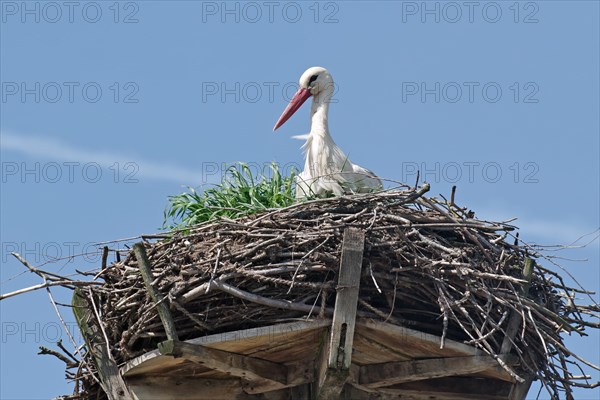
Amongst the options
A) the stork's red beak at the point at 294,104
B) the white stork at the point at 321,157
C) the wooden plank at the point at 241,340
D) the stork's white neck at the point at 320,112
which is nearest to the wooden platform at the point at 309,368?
the wooden plank at the point at 241,340

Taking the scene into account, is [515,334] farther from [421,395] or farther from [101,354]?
[101,354]

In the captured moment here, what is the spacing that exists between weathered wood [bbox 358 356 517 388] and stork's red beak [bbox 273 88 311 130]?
9.69ft

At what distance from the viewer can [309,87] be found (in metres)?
10.6

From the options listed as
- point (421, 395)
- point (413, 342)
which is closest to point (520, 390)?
point (421, 395)

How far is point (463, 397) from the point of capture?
8.45 m

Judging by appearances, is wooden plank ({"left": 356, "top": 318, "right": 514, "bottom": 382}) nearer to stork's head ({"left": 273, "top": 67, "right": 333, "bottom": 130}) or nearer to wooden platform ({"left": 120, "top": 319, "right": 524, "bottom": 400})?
wooden platform ({"left": 120, "top": 319, "right": 524, "bottom": 400})

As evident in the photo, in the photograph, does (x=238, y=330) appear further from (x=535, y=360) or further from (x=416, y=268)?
(x=535, y=360)

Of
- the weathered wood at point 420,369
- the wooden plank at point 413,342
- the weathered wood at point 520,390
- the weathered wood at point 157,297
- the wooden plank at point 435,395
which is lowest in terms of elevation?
the wooden plank at point 435,395

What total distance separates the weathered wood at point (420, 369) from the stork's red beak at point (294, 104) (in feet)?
9.69

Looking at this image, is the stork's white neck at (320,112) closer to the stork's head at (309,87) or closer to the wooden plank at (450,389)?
the stork's head at (309,87)

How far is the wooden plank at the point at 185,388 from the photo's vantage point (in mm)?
8078

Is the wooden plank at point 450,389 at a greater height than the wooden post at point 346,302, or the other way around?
the wooden post at point 346,302

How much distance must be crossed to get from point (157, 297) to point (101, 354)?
67cm

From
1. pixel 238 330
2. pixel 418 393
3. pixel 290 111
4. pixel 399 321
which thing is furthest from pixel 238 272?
pixel 290 111
